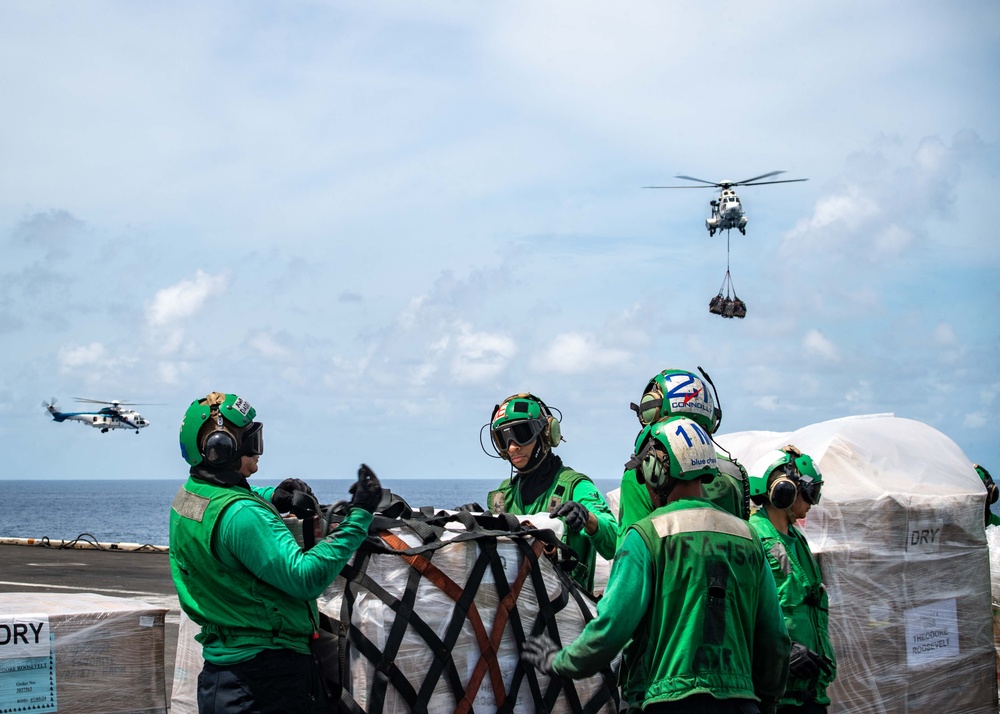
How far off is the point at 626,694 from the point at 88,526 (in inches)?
3446

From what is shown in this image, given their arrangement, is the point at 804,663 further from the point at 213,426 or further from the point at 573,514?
the point at 213,426

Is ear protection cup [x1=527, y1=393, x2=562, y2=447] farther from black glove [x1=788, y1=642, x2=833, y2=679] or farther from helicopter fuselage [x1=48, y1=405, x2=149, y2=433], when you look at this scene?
helicopter fuselage [x1=48, y1=405, x2=149, y2=433]

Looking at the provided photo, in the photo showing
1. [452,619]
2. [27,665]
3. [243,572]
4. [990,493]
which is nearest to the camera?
[243,572]

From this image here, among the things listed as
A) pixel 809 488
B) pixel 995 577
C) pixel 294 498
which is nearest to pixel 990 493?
pixel 995 577

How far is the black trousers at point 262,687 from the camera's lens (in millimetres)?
3977

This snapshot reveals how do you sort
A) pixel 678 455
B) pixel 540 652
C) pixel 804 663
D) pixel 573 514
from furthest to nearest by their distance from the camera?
1. pixel 573 514
2. pixel 804 663
3. pixel 540 652
4. pixel 678 455

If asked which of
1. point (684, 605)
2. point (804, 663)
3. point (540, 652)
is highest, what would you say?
point (684, 605)

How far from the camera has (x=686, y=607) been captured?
12.0ft

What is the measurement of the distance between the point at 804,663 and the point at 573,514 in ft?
4.21

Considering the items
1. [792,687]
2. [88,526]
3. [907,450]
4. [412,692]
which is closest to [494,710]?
[412,692]

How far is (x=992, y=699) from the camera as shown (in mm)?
7277

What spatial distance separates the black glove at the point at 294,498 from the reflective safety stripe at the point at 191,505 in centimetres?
56

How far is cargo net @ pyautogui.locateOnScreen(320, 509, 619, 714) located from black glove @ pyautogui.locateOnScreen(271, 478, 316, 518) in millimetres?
321

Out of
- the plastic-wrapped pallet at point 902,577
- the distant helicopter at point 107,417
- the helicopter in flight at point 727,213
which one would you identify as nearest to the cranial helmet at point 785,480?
the plastic-wrapped pallet at point 902,577
